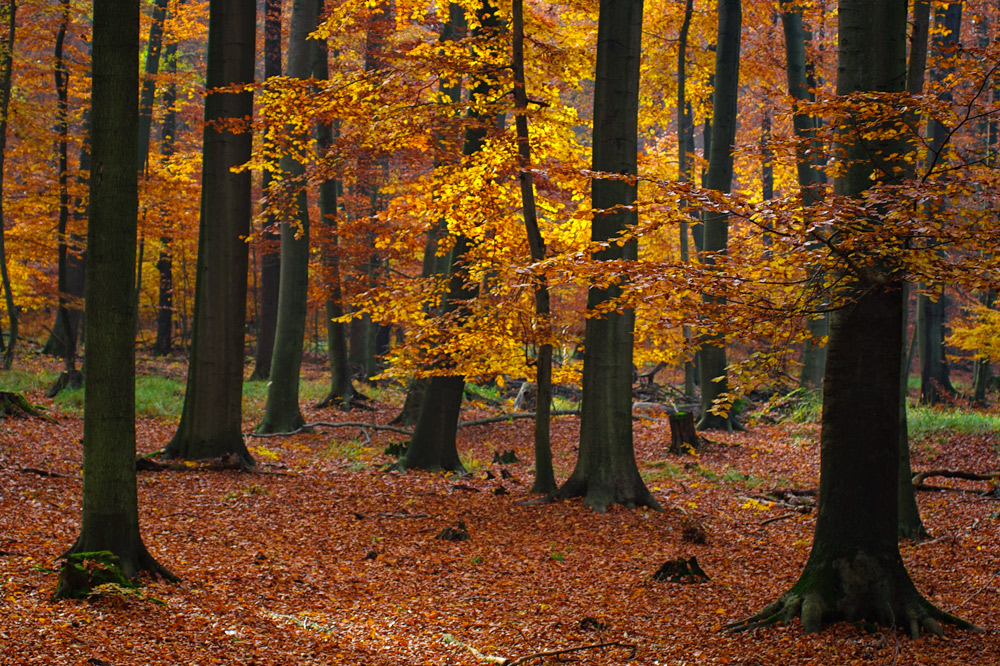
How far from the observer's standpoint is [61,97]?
14383 millimetres

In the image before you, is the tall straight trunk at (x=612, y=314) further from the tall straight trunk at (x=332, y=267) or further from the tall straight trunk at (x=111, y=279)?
the tall straight trunk at (x=332, y=267)

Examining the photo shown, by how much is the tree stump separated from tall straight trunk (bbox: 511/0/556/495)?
3.79 m

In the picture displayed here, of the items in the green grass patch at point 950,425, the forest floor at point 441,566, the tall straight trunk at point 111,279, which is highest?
the tall straight trunk at point 111,279

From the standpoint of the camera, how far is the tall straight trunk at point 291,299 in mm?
13602

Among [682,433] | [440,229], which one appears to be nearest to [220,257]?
[440,229]

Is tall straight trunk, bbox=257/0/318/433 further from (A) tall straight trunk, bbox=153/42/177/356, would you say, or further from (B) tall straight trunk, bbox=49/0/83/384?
(A) tall straight trunk, bbox=153/42/177/356

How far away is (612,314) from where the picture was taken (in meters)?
8.89

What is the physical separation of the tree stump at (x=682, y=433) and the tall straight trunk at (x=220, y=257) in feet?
22.7

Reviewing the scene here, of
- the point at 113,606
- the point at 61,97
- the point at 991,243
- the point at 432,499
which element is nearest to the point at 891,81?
the point at 991,243

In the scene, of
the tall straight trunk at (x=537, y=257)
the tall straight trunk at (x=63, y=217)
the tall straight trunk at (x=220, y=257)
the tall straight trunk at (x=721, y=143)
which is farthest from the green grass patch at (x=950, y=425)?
the tall straight trunk at (x=63, y=217)

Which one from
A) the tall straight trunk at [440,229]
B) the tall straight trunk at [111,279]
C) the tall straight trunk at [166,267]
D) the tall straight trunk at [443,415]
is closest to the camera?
the tall straight trunk at [111,279]

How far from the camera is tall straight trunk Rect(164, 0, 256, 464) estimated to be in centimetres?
971

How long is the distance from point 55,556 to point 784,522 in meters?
7.35

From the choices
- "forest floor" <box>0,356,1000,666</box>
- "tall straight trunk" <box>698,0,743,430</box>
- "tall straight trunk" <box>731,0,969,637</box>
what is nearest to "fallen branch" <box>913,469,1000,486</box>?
"forest floor" <box>0,356,1000,666</box>
